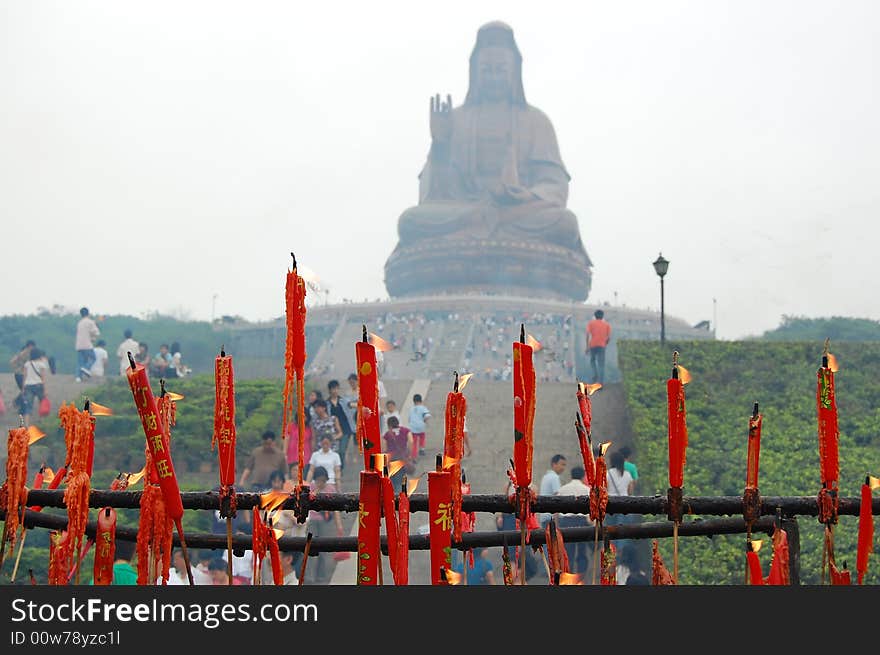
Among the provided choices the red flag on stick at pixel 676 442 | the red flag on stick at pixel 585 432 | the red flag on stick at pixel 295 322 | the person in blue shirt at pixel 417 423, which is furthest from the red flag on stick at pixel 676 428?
the person in blue shirt at pixel 417 423

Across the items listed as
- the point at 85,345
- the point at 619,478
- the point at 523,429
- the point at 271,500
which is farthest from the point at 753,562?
the point at 85,345

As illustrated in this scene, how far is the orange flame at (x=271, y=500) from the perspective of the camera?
283 centimetres

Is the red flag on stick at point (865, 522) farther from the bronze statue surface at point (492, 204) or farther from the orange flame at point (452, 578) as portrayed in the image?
the bronze statue surface at point (492, 204)

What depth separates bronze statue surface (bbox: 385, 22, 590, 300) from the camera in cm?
3050

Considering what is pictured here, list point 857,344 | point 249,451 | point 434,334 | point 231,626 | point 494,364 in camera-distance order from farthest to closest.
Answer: point 434,334 → point 494,364 → point 857,344 → point 249,451 → point 231,626

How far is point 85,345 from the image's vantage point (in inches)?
558

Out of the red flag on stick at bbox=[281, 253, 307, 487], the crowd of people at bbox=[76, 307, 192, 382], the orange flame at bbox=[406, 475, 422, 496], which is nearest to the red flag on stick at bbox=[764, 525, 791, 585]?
the orange flame at bbox=[406, 475, 422, 496]

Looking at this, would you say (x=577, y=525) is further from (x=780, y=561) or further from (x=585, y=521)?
(x=780, y=561)

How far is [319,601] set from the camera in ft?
6.52

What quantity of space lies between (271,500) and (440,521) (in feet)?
1.63

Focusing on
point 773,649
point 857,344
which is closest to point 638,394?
point 857,344

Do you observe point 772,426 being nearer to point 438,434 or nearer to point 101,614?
point 438,434

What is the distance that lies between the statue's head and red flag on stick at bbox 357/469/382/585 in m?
30.6

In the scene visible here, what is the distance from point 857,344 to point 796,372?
5.33 feet
